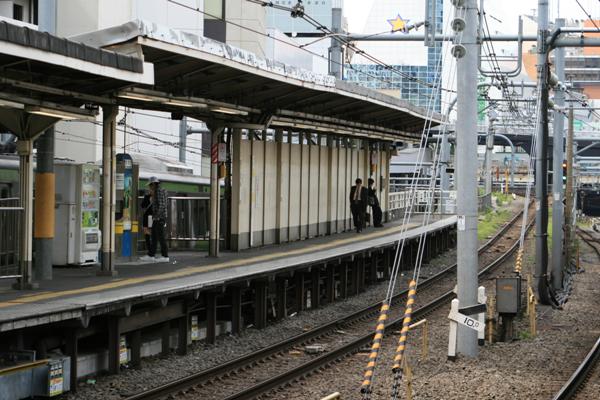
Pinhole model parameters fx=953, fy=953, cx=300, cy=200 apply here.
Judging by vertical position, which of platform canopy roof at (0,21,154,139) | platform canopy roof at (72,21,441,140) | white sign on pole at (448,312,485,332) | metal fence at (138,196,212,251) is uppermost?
platform canopy roof at (72,21,441,140)

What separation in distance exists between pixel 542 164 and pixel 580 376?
7657 millimetres

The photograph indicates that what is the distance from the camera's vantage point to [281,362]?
1348cm

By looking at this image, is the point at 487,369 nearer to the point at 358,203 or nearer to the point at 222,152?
the point at 222,152

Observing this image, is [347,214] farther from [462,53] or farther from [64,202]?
[462,53]

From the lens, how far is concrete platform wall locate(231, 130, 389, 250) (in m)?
19.9

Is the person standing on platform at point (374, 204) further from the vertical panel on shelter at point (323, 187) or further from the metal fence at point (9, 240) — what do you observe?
the metal fence at point (9, 240)

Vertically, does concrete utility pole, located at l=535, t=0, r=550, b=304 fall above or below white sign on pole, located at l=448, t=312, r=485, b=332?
above

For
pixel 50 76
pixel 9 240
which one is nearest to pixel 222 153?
pixel 9 240

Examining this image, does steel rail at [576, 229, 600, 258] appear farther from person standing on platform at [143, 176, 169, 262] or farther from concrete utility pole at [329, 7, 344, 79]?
person standing on platform at [143, 176, 169, 262]

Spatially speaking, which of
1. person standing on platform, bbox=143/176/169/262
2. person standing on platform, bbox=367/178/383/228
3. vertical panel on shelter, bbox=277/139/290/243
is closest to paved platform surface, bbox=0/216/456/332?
vertical panel on shelter, bbox=277/139/290/243

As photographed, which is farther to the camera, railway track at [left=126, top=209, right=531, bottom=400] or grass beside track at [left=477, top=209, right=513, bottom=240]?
grass beside track at [left=477, top=209, right=513, bottom=240]

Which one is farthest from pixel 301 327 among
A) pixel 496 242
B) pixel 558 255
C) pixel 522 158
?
pixel 522 158

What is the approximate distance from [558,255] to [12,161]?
42.2ft

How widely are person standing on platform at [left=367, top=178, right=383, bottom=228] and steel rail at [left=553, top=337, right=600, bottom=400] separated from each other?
501 inches
